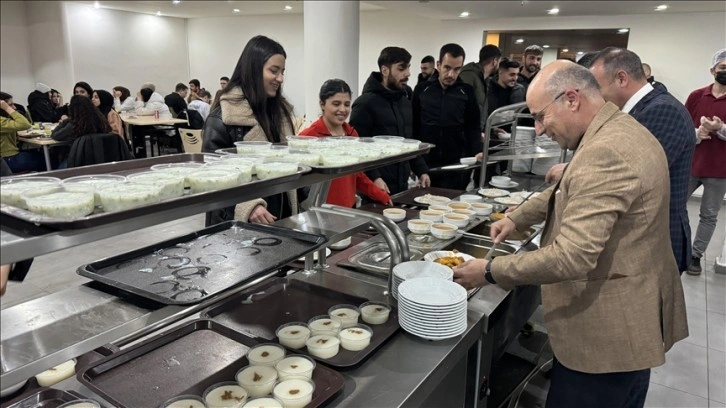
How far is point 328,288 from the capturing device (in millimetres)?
1738

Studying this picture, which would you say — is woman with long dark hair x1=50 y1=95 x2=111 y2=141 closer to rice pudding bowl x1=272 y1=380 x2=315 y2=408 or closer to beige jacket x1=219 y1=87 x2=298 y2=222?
beige jacket x1=219 y1=87 x2=298 y2=222

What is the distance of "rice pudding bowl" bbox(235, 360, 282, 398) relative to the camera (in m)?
1.15

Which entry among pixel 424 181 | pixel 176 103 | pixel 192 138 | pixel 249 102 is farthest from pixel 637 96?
pixel 176 103

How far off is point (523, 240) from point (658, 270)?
3.03ft

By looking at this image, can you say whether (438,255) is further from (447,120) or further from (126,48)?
(126,48)

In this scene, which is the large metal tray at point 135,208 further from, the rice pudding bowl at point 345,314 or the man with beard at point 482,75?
the man with beard at point 482,75

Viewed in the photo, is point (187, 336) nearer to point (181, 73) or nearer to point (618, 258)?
point (618, 258)

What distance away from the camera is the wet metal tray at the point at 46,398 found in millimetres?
1089

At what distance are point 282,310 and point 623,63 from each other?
200 centimetres

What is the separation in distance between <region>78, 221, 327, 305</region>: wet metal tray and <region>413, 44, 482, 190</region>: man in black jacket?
8.12 ft

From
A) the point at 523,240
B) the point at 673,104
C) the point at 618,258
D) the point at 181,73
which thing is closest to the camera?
the point at 618,258

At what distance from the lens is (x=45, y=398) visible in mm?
1114

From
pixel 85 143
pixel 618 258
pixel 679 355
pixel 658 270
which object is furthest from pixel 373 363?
pixel 85 143

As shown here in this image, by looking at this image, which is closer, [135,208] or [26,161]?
[135,208]
